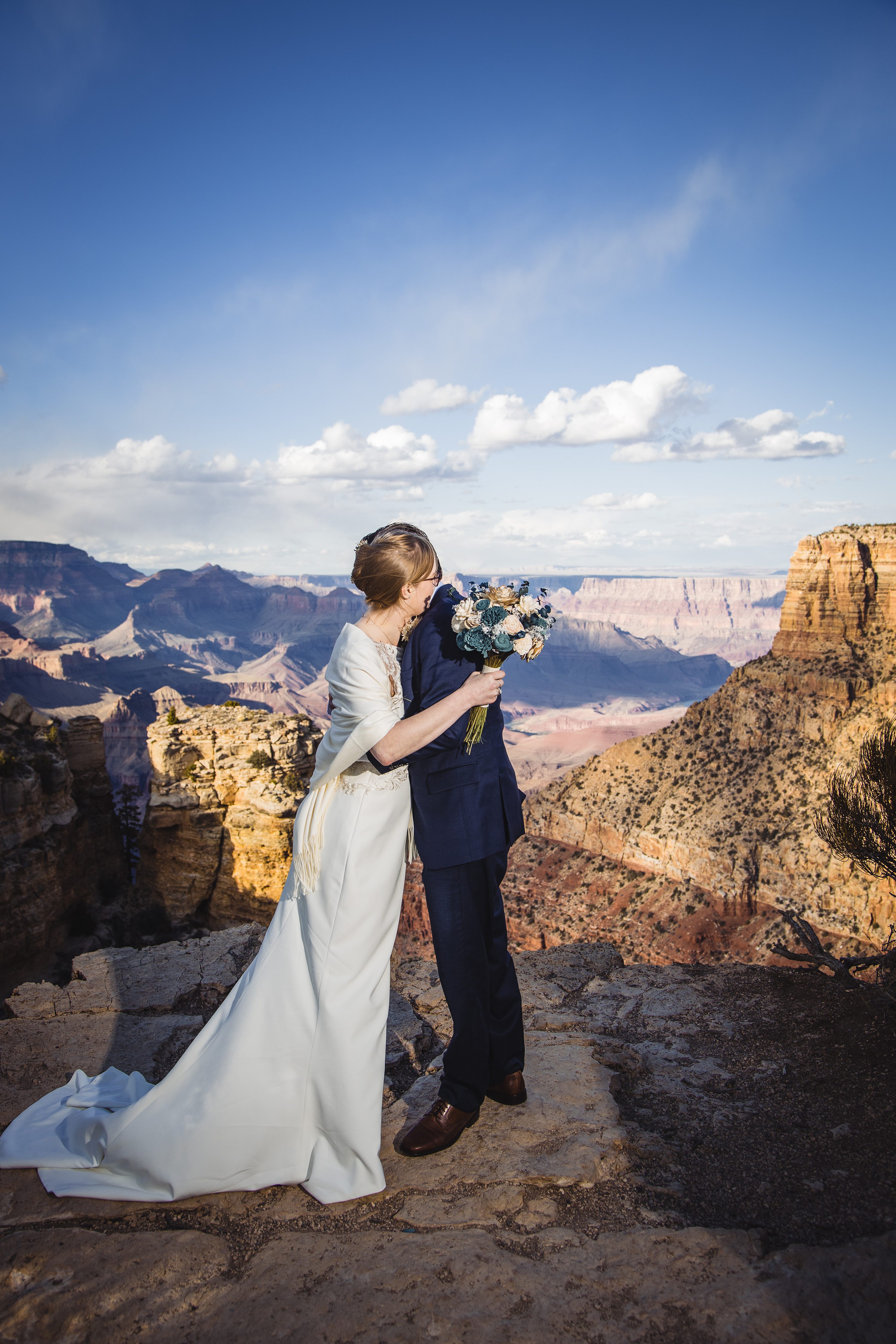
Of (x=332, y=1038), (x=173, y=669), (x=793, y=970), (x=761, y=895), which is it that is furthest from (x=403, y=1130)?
(x=173, y=669)

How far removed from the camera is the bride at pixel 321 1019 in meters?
2.77

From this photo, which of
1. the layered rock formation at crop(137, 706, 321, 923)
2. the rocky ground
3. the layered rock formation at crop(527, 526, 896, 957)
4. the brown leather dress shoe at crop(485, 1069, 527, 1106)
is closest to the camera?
the rocky ground

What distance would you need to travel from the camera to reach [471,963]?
3012 mm

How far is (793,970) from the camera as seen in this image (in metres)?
5.38

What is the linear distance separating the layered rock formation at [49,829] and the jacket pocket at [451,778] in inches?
547

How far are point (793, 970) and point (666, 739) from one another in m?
30.7

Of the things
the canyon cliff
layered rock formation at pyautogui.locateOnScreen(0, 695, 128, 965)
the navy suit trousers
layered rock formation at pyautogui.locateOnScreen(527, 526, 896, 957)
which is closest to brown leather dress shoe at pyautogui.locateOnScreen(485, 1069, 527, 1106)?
the navy suit trousers

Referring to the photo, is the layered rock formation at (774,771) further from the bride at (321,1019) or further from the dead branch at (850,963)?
the bride at (321,1019)

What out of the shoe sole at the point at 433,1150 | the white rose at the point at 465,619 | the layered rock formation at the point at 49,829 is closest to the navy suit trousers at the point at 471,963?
the shoe sole at the point at 433,1150

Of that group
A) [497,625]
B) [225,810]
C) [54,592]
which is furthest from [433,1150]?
[54,592]

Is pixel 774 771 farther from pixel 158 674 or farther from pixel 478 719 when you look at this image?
pixel 158 674

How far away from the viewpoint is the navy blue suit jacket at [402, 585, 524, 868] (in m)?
2.87

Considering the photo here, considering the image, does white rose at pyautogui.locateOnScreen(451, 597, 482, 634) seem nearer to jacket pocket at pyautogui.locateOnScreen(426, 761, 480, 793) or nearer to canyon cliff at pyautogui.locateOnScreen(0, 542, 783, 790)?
jacket pocket at pyautogui.locateOnScreen(426, 761, 480, 793)

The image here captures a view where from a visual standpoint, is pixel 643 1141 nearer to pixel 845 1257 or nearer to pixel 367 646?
pixel 845 1257
